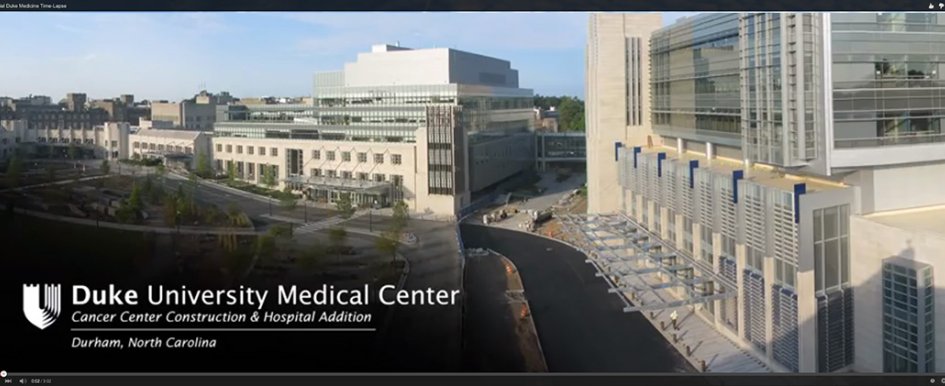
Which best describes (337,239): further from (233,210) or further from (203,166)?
(203,166)

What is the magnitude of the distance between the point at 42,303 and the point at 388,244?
151cm

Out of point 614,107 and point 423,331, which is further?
point 614,107

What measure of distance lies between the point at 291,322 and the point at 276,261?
31 cm

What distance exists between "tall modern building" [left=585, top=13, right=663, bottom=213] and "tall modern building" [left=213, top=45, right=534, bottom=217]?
187cm

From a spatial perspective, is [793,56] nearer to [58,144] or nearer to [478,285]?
[478,285]

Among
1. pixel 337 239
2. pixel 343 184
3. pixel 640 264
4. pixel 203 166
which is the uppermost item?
pixel 203 166

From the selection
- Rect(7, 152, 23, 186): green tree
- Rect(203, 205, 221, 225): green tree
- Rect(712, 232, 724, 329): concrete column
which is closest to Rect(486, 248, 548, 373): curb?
Rect(712, 232, 724, 329): concrete column

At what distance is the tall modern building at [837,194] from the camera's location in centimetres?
326

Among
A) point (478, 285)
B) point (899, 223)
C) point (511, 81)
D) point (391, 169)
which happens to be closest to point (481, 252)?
point (478, 285)

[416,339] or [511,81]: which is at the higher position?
[511,81]

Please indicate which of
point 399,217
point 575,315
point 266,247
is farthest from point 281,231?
point 575,315

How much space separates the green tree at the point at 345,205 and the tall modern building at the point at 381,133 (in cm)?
3

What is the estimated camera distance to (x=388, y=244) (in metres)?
3.42

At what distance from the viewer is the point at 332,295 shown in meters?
3.09
